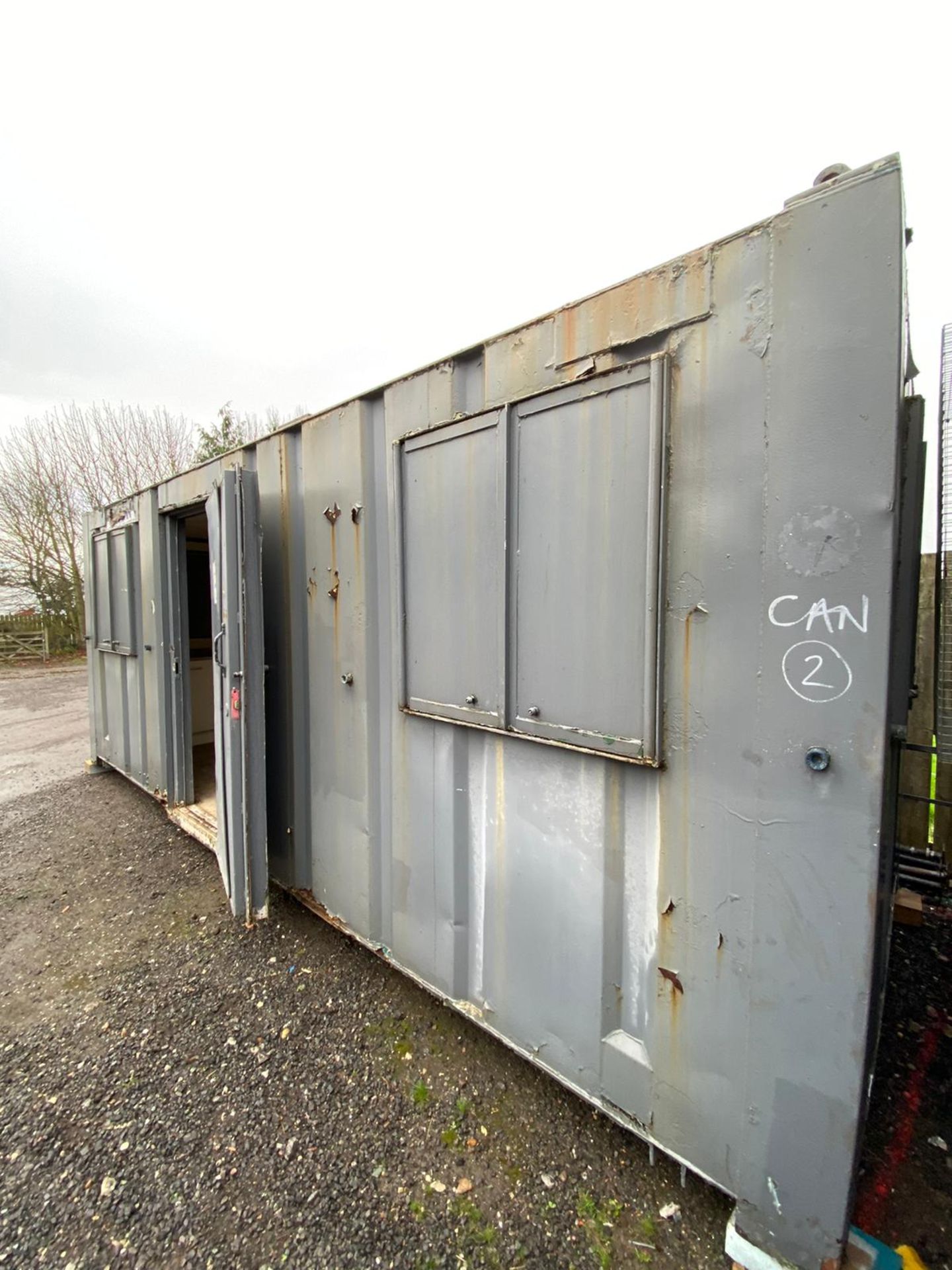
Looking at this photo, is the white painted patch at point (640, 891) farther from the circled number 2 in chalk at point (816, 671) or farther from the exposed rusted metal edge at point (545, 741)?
the circled number 2 in chalk at point (816, 671)

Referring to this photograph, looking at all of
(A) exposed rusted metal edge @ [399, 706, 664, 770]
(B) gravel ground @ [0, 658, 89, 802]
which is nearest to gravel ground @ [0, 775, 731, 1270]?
(A) exposed rusted metal edge @ [399, 706, 664, 770]

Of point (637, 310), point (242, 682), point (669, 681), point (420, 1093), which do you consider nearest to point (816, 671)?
point (669, 681)

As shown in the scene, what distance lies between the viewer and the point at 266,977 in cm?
242

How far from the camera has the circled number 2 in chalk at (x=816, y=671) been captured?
3.78 feet

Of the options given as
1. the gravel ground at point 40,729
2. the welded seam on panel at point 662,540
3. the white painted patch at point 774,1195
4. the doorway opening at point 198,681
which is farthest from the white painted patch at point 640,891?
the gravel ground at point 40,729

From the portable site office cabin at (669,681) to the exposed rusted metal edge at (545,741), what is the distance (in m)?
0.02

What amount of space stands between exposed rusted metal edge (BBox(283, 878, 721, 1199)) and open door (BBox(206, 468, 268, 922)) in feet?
0.93

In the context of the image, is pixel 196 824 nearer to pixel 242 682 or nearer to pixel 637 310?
pixel 242 682

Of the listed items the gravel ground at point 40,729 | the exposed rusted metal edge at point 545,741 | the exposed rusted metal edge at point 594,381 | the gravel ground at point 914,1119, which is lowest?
the gravel ground at point 40,729

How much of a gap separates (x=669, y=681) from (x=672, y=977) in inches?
31.6

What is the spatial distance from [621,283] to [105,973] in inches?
137

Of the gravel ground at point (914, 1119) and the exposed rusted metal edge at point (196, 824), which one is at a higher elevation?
the exposed rusted metal edge at point (196, 824)

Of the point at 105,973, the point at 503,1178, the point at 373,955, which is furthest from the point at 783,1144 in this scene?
the point at 105,973

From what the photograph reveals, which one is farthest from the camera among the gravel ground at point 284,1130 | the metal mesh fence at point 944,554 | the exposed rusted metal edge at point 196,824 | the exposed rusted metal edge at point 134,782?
the exposed rusted metal edge at point 134,782
